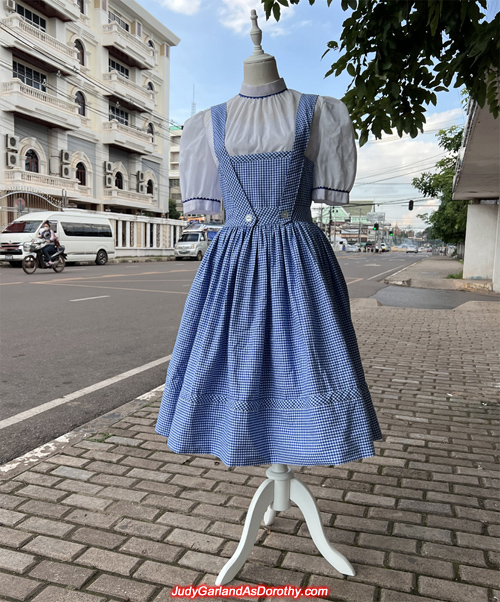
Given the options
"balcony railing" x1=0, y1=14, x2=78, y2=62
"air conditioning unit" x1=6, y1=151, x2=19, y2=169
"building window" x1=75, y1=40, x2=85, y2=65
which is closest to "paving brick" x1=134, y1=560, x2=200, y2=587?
"air conditioning unit" x1=6, y1=151, x2=19, y2=169

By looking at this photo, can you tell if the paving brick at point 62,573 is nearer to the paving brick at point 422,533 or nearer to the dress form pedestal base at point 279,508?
the dress form pedestal base at point 279,508

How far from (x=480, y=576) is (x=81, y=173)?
106 feet

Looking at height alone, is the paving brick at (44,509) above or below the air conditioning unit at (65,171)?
below

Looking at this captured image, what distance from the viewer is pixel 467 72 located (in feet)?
10.2

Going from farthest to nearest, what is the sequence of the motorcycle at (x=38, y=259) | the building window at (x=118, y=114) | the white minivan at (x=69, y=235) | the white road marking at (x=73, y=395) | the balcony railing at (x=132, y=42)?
1. the building window at (x=118, y=114)
2. the balcony railing at (x=132, y=42)
3. the white minivan at (x=69, y=235)
4. the motorcycle at (x=38, y=259)
5. the white road marking at (x=73, y=395)

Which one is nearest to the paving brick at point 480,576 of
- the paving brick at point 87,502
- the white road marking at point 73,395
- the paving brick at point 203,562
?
the paving brick at point 203,562

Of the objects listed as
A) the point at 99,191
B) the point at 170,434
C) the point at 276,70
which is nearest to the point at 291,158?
the point at 276,70

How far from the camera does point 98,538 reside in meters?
2.22

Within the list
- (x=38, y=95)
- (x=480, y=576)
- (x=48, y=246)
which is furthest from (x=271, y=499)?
(x=38, y=95)

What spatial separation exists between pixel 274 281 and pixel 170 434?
679mm

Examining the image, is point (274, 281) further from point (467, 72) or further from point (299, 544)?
point (467, 72)

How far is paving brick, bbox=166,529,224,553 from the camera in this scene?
216 cm

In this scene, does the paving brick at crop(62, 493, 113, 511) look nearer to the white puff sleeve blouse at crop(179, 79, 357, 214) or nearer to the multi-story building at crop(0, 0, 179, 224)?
the white puff sleeve blouse at crop(179, 79, 357, 214)

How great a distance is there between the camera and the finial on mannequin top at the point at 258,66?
2127mm
